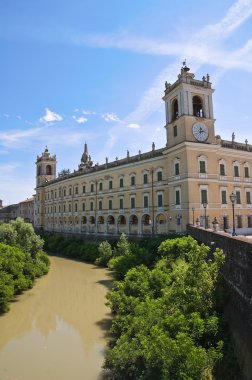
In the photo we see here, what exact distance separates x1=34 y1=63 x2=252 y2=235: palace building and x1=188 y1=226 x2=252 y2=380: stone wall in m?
14.5

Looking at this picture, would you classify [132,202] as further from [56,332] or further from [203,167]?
[56,332]

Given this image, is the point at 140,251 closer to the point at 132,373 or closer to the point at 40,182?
the point at 132,373

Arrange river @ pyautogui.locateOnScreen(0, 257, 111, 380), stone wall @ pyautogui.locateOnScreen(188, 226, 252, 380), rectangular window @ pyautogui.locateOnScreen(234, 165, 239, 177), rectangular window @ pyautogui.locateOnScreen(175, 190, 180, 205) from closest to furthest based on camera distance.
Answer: stone wall @ pyautogui.locateOnScreen(188, 226, 252, 380) < river @ pyautogui.locateOnScreen(0, 257, 111, 380) < rectangular window @ pyautogui.locateOnScreen(175, 190, 180, 205) < rectangular window @ pyautogui.locateOnScreen(234, 165, 239, 177)

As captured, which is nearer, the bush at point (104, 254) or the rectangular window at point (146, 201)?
the bush at point (104, 254)

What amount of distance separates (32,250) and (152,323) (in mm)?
23678

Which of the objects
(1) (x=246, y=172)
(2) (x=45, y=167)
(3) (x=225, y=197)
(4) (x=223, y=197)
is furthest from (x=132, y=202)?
(2) (x=45, y=167)

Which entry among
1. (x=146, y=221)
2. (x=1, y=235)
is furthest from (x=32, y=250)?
(x=146, y=221)

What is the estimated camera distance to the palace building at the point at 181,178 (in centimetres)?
3250

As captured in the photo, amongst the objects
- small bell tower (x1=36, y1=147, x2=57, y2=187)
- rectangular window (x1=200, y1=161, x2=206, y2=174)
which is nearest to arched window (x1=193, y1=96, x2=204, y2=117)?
rectangular window (x1=200, y1=161, x2=206, y2=174)

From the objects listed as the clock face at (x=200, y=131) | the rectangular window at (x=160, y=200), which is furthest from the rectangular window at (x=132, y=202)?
the clock face at (x=200, y=131)

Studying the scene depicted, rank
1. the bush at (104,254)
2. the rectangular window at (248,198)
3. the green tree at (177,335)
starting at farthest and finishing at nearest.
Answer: the rectangular window at (248,198) < the bush at (104,254) < the green tree at (177,335)

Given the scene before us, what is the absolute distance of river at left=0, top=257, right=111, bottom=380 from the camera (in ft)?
46.5

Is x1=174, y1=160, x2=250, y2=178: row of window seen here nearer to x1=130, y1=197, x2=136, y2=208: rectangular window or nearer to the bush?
x1=130, y1=197, x2=136, y2=208: rectangular window

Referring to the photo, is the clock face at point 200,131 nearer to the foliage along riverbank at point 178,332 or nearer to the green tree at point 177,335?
the foliage along riverbank at point 178,332
